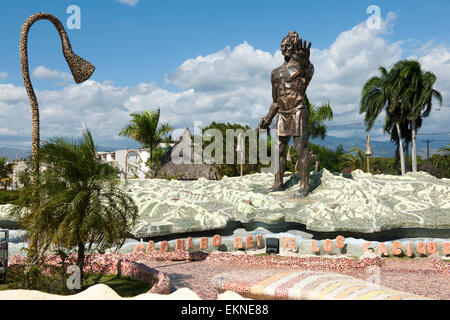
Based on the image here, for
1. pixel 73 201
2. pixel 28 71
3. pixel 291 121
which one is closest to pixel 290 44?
pixel 291 121

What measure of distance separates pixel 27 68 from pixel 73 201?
250 centimetres

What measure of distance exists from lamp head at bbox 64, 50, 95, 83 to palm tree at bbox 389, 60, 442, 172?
66.1ft

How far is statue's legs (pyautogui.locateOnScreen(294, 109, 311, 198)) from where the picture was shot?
1139cm

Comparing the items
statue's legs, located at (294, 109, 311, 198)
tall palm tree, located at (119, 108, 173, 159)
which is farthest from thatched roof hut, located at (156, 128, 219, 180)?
statue's legs, located at (294, 109, 311, 198)

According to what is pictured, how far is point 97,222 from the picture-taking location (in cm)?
578

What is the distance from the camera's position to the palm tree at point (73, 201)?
5.70 metres

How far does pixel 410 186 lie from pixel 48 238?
9231 mm

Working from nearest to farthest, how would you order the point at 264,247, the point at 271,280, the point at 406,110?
the point at 271,280, the point at 264,247, the point at 406,110

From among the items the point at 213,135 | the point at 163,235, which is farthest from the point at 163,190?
the point at 213,135

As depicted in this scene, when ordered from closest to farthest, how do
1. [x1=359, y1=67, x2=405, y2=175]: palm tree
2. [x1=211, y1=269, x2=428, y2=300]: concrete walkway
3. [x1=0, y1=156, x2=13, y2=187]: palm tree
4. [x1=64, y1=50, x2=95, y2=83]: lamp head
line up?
[x1=211, y1=269, x2=428, y2=300]: concrete walkway, [x1=64, y1=50, x2=95, y2=83]: lamp head, [x1=359, y1=67, x2=405, y2=175]: palm tree, [x1=0, y1=156, x2=13, y2=187]: palm tree

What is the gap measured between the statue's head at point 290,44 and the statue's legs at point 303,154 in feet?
5.44

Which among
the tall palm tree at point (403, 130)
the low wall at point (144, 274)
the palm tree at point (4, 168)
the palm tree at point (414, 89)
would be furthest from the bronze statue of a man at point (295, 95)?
the palm tree at point (4, 168)

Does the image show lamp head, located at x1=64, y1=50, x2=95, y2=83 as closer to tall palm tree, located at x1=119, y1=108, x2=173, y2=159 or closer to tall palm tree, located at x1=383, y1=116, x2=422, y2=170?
tall palm tree, located at x1=119, y1=108, x2=173, y2=159

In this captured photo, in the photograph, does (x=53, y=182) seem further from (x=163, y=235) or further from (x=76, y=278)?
(x=163, y=235)
